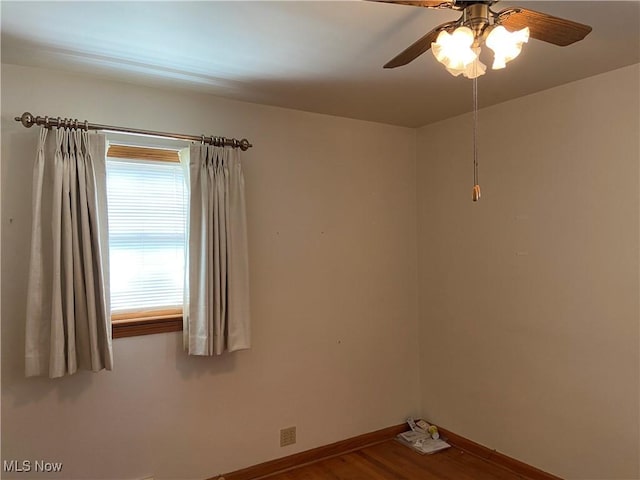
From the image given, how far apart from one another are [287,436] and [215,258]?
4.56 feet

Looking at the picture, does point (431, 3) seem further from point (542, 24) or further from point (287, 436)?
point (287, 436)

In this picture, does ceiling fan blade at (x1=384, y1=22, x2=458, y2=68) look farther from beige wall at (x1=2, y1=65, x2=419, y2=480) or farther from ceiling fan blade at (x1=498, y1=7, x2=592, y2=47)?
beige wall at (x1=2, y1=65, x2=419, y2=480)

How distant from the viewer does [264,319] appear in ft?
9.98

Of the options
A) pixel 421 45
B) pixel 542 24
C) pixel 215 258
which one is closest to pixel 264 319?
pixel 215 258

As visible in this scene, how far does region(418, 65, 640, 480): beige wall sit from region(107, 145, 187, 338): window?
2005mm

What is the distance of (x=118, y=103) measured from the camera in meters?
2.57

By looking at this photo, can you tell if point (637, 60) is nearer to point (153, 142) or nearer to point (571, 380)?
point (571, 380)

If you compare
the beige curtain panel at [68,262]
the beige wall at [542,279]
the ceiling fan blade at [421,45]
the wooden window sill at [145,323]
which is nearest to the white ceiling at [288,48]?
the ceiling fan blade at [421,45]

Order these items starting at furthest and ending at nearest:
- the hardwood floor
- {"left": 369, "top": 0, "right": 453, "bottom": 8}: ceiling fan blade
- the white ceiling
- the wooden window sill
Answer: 1. the hardwood floor
2. the wooden window sill
3. the white ceiling
4. {"left": 369, "top": 0, "right": 453, "bottom": 8}: ceiling fan blade

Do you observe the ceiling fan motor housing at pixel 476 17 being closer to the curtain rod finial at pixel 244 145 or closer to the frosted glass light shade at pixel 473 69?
the frosted glass light shade at pixel 473 69

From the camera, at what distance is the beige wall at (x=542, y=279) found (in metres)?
2.50

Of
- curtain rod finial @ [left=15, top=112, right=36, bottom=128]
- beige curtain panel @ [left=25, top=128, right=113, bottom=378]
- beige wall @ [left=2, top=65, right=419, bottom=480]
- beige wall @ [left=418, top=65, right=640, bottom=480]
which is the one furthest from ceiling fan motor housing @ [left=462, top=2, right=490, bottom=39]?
curtain rod finial @ [left=15, top=112, right=36, bottom=128]

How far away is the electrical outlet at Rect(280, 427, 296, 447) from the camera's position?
311 centimetres

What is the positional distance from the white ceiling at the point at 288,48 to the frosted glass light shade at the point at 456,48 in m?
0.43
